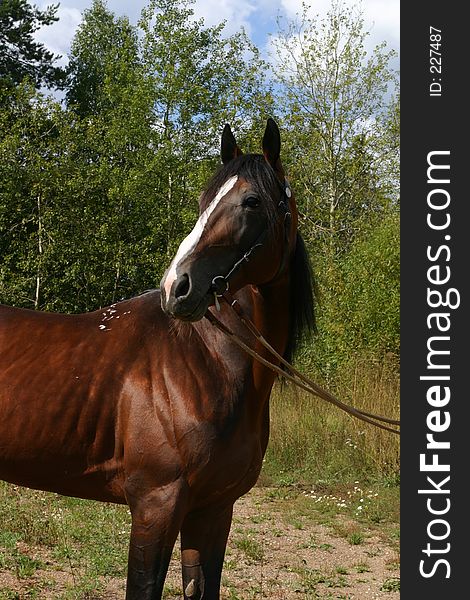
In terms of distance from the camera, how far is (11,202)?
14.3 m

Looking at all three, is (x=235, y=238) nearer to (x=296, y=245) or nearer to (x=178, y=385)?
(x=296, y=245)

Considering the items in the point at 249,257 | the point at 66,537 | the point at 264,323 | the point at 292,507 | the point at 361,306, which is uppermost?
the point at 361,306

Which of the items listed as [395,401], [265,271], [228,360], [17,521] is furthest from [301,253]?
[395,401]

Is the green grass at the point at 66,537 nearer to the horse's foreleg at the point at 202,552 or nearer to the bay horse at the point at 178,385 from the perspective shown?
the horse's foreleg at the point at 202,552

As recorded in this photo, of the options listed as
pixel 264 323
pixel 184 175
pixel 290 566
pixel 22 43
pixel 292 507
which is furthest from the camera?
pixel 22 43

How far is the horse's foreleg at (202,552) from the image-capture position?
3.05m

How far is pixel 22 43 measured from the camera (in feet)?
74.9

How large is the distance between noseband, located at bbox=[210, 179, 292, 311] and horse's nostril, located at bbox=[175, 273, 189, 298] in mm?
113

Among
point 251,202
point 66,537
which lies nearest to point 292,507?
point 66,537

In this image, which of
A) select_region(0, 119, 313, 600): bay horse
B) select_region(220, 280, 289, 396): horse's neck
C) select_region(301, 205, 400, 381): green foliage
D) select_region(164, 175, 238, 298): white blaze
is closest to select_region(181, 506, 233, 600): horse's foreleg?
select_region(0, 119, 313, 600): bay horse

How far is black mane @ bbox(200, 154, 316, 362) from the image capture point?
9.25 feet

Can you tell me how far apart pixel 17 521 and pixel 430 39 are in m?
4.74

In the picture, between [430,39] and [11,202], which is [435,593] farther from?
[11,202]

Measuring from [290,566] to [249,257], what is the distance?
321cm
